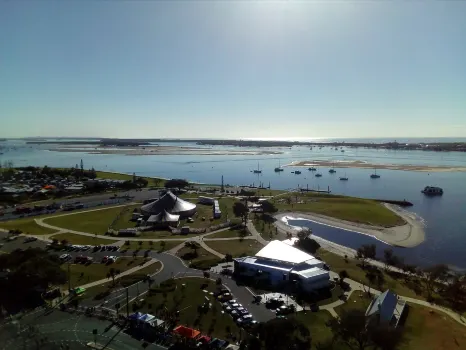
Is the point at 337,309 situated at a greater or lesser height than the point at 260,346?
lesser

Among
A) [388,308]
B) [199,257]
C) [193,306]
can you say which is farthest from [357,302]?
[199,257]

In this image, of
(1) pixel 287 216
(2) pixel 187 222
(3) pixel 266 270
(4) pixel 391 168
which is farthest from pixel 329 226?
(4) pixel 391 168

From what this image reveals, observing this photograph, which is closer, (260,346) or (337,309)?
(260,346)

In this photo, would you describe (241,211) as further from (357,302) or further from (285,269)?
(357,302)

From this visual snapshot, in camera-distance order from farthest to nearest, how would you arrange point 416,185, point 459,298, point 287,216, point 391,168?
1. point 391,168
2. point 416,185
3. point 287,216
4. point 459,298

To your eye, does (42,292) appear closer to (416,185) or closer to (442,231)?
(442,231)
